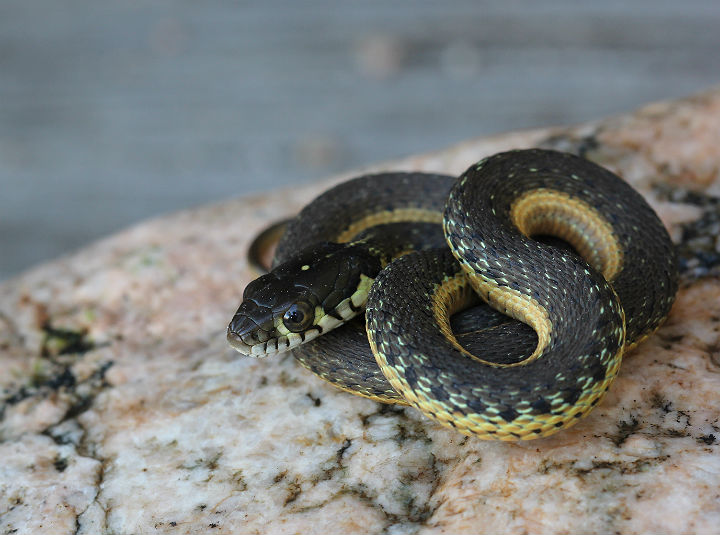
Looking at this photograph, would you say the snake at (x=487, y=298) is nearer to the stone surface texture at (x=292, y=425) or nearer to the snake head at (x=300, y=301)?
the snake head at (x=300, y=301)

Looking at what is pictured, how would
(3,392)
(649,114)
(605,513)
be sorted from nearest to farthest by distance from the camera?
1. (605,513)
2. (3,392)
3. (649,114)

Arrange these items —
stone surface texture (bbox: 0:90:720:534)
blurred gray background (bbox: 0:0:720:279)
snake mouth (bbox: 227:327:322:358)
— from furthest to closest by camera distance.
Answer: blurred gray background (bbox: 0:0:720:279) < snake mouth (bbox: 227:327:322:358) < stone surface texture (bbox: 0:90:720:534)

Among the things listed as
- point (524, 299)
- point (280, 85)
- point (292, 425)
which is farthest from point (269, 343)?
point (280, 85)

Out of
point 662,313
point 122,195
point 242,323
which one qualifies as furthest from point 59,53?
point 662,313

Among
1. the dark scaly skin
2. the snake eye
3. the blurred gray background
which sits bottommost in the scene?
the dark scaly skin

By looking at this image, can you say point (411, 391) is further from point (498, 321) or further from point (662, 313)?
point (662, 313)

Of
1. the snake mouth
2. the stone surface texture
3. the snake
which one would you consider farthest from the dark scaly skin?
the snake mouth

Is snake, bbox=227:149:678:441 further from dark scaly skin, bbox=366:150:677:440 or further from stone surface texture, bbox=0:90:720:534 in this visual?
stone surface texture, bbox=0:90:720:534

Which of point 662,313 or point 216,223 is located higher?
point 216,223
